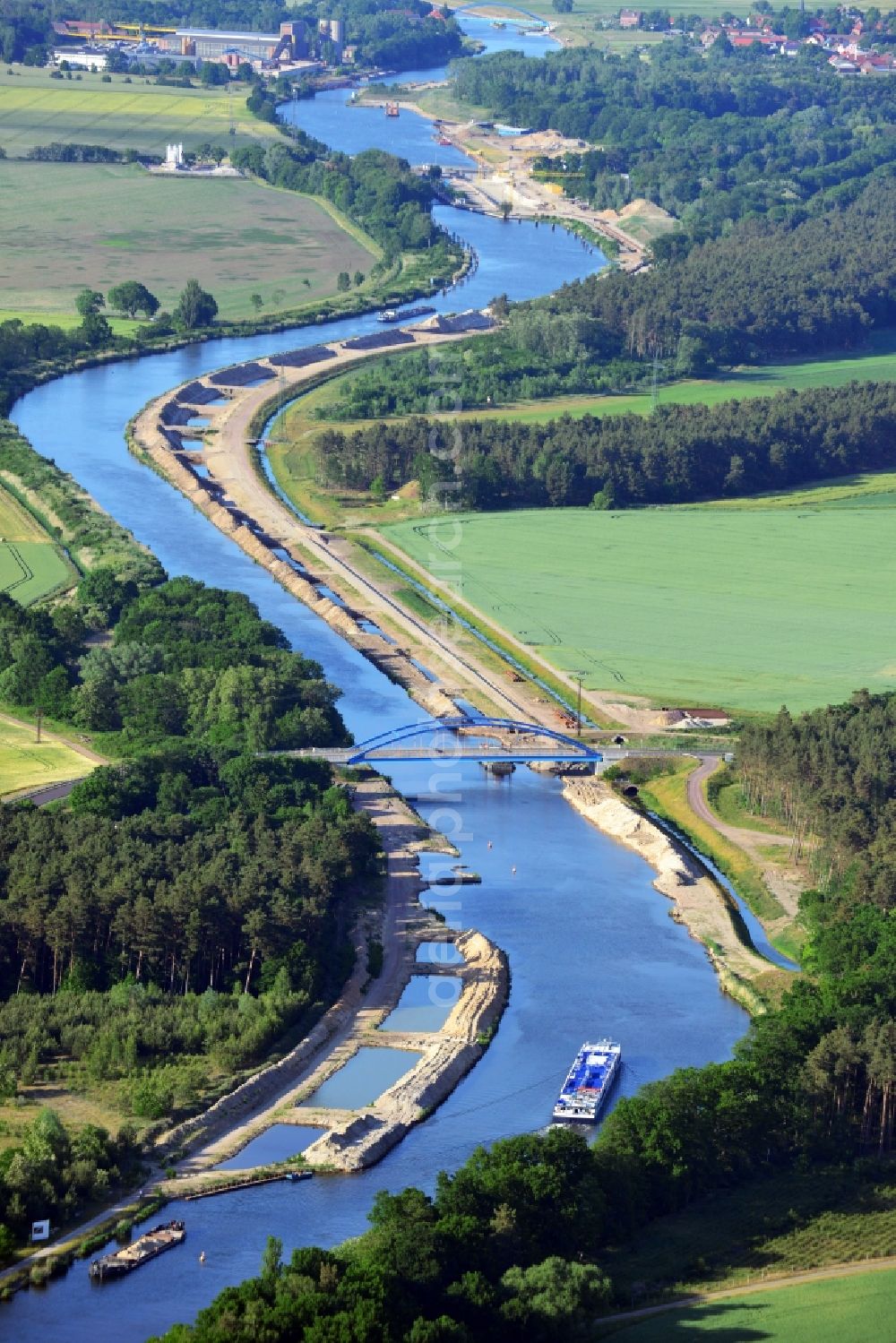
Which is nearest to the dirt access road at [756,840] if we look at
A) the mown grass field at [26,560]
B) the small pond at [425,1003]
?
the small pond at [425,1003]

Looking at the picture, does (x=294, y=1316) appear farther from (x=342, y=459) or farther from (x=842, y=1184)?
(x=342, y=459)

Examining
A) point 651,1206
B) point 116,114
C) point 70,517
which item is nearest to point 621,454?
point 70,517

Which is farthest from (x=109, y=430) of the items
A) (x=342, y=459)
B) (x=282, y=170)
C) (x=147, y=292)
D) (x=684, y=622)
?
(x=282, y=170)

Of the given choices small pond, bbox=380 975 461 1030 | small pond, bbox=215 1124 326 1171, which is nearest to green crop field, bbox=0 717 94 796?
small pond, bbox=380 975 461 1030

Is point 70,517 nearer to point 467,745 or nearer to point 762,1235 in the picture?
point 467,745

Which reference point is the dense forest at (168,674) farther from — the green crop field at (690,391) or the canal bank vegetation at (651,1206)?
the green crop field at (690,391)

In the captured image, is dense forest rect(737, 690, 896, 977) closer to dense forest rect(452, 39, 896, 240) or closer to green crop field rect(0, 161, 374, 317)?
green crop field rect(0, 161, 374, 317)
